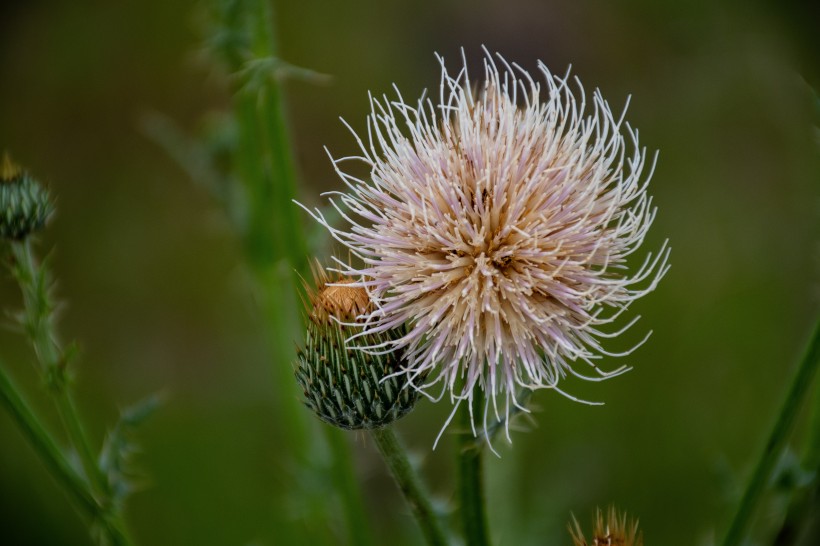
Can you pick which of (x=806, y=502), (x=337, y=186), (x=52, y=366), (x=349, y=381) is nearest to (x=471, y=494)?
(x=349, y=381)

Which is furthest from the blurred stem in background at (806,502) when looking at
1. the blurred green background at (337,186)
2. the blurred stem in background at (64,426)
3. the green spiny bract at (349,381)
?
the blurred stem in background at (64,426)

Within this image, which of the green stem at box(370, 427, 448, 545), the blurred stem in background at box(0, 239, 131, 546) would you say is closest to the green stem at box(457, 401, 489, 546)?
the green stem at box(370, 427, 448, 545)

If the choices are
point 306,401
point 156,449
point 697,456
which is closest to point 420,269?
point 306,401

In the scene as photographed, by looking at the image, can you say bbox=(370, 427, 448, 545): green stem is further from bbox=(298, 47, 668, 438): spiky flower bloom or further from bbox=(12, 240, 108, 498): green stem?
bbox=(12, 240, 108, 498): green stem

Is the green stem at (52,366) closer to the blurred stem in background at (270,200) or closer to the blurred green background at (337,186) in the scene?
the blurred stem in background at (270,200)

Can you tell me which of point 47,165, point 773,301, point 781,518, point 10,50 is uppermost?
point 10,50

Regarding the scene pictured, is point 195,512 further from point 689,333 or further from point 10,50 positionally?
point 10,50

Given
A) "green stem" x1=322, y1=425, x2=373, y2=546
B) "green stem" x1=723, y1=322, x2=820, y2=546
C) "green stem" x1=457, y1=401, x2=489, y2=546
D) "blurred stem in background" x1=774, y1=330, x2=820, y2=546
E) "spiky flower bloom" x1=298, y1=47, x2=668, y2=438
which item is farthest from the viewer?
"green stem" x1=322, y1=425, x2=373, y2=546
